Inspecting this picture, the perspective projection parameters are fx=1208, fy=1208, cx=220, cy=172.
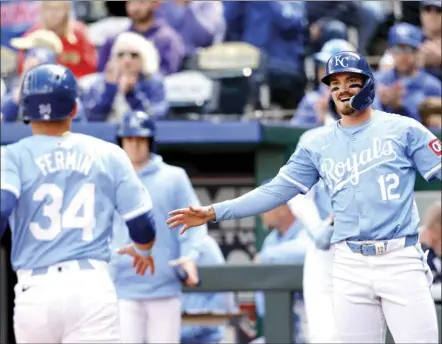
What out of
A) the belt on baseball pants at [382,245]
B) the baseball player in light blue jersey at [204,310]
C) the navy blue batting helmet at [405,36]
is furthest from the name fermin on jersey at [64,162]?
the navy blue batting helmet at [405,36]

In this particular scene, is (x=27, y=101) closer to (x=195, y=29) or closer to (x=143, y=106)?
(x=143, y=106)

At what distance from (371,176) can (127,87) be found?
4.20m

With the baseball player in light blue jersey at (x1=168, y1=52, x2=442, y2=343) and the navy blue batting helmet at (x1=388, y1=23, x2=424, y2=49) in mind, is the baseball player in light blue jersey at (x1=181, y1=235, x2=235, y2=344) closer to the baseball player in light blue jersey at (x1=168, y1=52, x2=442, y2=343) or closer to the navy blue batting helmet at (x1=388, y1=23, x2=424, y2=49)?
the navy blue batting helmet at (x1=388, y1=23, x2=424, y2=49)

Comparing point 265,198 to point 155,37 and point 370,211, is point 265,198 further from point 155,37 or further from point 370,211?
point 155,37

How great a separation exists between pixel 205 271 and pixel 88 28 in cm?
408

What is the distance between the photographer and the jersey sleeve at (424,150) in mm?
5141

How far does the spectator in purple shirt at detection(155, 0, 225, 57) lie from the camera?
10.6 meters

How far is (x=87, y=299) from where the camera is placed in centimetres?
517

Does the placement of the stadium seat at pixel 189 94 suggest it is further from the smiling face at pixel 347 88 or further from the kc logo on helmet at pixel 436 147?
the kc logo on helmet at pixel 436 147

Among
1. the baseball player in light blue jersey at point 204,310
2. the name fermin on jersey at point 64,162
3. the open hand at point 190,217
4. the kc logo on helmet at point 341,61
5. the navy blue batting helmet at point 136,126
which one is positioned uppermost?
the navy blue batting helmet at point 136,126

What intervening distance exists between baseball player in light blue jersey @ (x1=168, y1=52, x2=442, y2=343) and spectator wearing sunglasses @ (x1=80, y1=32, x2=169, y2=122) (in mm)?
3933

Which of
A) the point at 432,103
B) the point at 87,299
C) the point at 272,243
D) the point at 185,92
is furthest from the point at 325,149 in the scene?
the point at 185,92

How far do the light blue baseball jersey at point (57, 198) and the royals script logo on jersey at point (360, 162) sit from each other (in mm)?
998

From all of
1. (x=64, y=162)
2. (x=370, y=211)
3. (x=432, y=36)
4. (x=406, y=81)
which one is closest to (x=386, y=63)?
(x=432, y=36)
